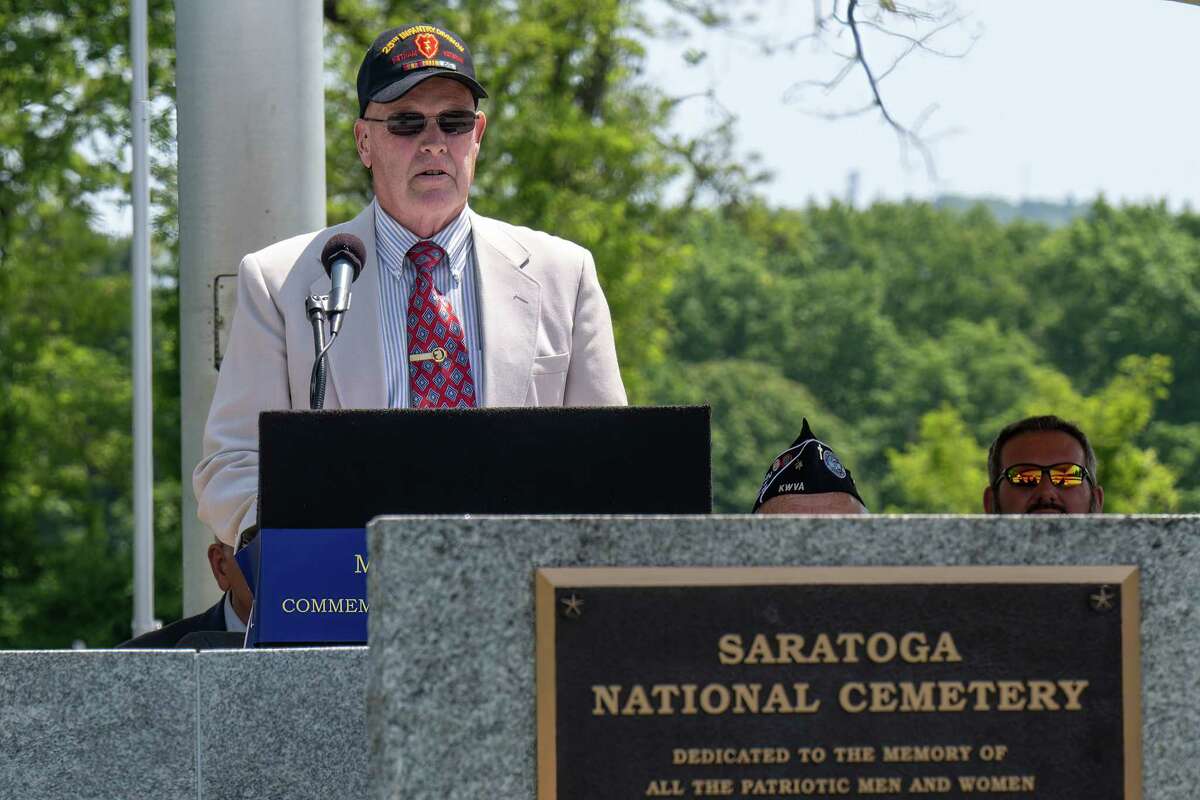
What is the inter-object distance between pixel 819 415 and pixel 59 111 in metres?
43.5

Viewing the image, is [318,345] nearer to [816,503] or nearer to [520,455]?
[520,455]

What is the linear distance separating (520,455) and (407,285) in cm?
104

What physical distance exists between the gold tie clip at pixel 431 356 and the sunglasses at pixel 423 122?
468 mm

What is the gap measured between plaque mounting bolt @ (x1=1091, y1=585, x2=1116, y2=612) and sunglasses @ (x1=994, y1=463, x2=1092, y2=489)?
257cm

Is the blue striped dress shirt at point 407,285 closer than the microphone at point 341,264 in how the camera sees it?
No

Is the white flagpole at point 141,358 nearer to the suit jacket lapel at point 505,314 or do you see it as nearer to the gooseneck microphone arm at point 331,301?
the suit jacket lapel at point 505,314

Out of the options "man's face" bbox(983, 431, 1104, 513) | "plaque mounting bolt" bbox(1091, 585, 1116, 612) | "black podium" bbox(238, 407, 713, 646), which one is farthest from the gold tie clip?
"man's face" bbox(983, 431, 1104, 513)

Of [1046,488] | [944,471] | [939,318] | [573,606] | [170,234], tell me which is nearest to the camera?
[573,606]

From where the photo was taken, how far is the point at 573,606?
9.22ft

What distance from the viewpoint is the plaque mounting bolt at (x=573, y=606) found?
2.81m

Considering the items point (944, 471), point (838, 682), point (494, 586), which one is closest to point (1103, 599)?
point (838, 682)

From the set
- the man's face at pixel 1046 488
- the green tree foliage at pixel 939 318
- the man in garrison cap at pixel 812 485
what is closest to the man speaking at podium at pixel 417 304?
the man in garrison cap at pixel 812 485

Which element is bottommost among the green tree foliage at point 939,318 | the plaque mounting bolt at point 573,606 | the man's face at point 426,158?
the plaque mounting bolt at point 573,606

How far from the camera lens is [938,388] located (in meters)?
59.5
